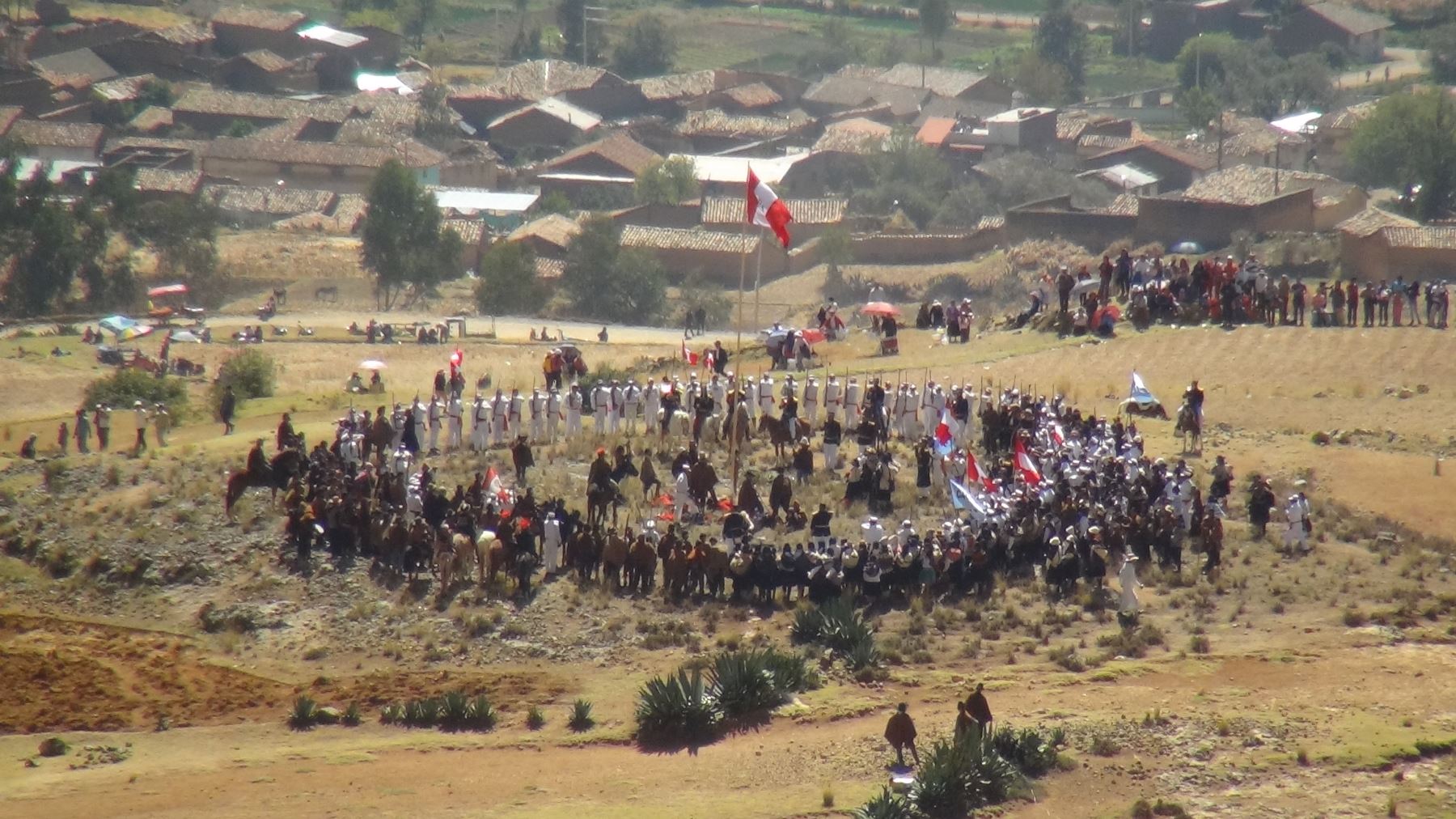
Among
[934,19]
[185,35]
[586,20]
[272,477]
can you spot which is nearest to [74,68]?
[185,35]

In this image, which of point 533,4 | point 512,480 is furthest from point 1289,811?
point 533,4

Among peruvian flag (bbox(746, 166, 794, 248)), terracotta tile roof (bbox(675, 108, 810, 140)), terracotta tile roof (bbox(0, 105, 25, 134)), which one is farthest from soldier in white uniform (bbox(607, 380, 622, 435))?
terracotta tile roof (bbox(675, 108, 810, 140))

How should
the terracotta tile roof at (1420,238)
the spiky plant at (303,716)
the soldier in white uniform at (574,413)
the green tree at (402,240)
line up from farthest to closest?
the green tree at (402,240) < the terracotta tile roof at (1420,238) < the soldier in white uniform at (574,413) < the spiky plant at (303,716)

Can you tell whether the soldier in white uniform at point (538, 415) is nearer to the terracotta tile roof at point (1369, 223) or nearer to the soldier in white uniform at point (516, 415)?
the soldier in white uniform at point (516, 415)

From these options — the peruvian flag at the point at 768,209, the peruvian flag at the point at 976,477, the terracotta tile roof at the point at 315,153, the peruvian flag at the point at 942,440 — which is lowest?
the peruvian flag at the point at 976,477

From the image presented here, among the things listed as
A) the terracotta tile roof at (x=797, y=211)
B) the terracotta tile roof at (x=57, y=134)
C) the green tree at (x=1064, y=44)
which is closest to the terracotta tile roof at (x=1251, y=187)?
the terracotta tile roof at (x=797, y=211)

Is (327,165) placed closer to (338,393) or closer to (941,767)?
(338,393)
